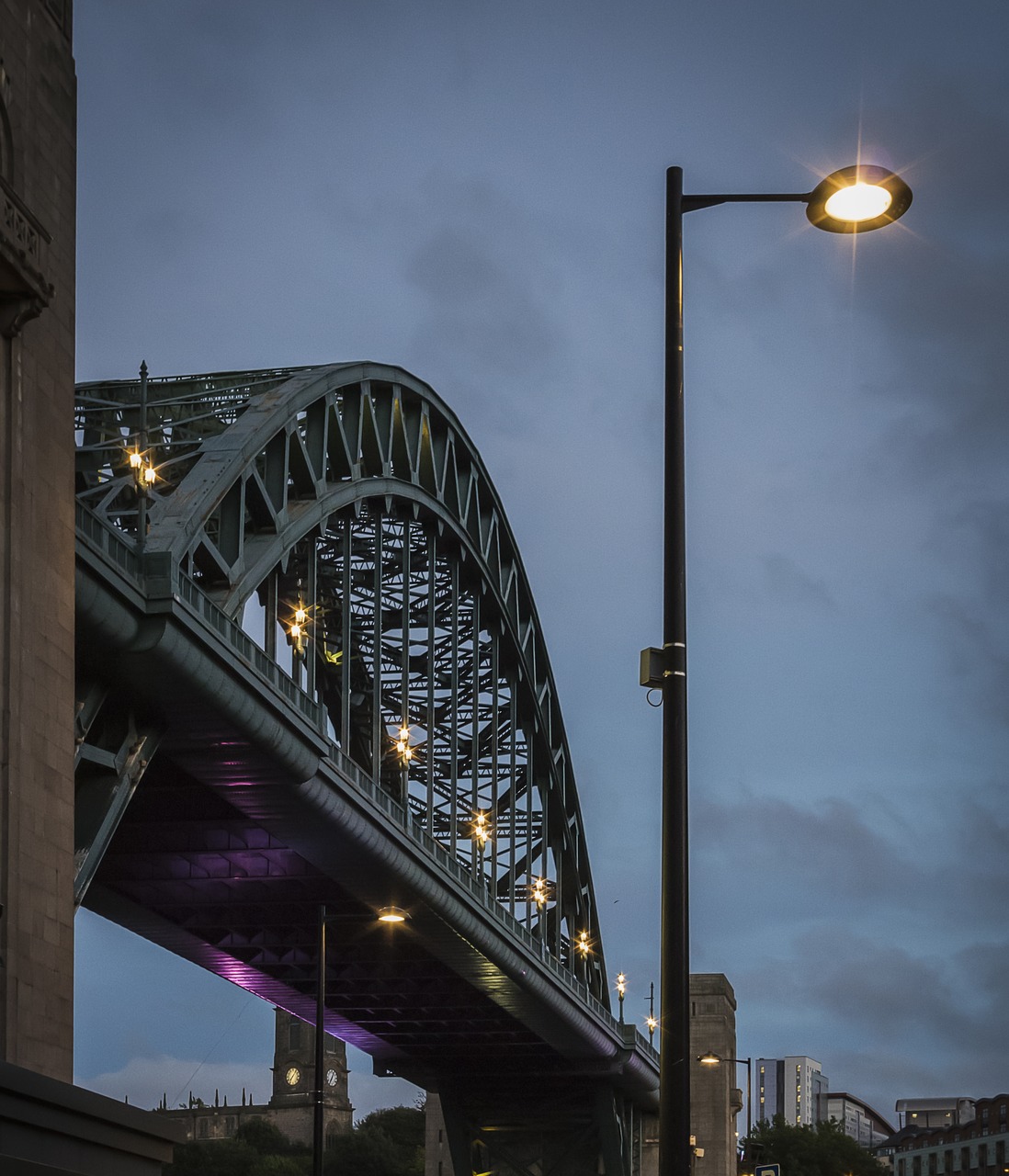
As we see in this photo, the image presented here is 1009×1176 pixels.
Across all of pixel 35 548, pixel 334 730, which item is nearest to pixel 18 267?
pixel 35 548

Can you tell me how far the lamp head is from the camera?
14438 millimetres

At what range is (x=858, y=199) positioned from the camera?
47.9ft

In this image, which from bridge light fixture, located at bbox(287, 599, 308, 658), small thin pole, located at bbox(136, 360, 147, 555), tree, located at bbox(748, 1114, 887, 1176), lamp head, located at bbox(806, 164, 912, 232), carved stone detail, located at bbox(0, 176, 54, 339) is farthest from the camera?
tree, located at bbox(748, 1114, 887, 1176)

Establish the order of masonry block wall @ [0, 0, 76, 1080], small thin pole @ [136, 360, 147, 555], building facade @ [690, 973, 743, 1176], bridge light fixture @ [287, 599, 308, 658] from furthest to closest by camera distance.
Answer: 1. building facade @ [690, 973, 743, 1176]
2. bridge light fixture @ [287, 599, 308, 658]
3. small thin pole @ [136, 360, 147, 555]
4. masonry block wall @ [0, 0, 76, 1080]

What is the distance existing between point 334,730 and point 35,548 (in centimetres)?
5148

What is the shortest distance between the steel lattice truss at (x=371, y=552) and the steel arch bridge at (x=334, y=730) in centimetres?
17

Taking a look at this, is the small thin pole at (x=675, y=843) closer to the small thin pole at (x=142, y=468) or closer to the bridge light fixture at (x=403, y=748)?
the small thin pole at (x=142, y=468)

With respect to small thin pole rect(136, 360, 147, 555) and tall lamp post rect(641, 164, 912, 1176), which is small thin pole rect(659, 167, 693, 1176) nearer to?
tall lamp post rect(641, 164, 912, 1176)

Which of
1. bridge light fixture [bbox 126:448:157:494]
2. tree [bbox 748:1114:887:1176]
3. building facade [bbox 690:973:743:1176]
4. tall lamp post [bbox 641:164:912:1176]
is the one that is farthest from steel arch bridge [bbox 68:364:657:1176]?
tree [bbox 748:1114:887:1176]

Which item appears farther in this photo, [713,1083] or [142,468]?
[713,1083]

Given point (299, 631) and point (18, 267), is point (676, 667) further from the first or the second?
point (299, 631)

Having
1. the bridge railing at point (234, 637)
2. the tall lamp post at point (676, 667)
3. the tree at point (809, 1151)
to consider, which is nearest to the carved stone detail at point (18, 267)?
the tall lamp post at point (676, 667)

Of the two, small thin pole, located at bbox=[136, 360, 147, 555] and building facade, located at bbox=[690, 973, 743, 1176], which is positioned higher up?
small thin pole, located at bbox=[136, 360, 147, 555]

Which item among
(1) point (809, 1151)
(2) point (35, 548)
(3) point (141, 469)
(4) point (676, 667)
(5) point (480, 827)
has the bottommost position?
(1) point (809, 1151)
